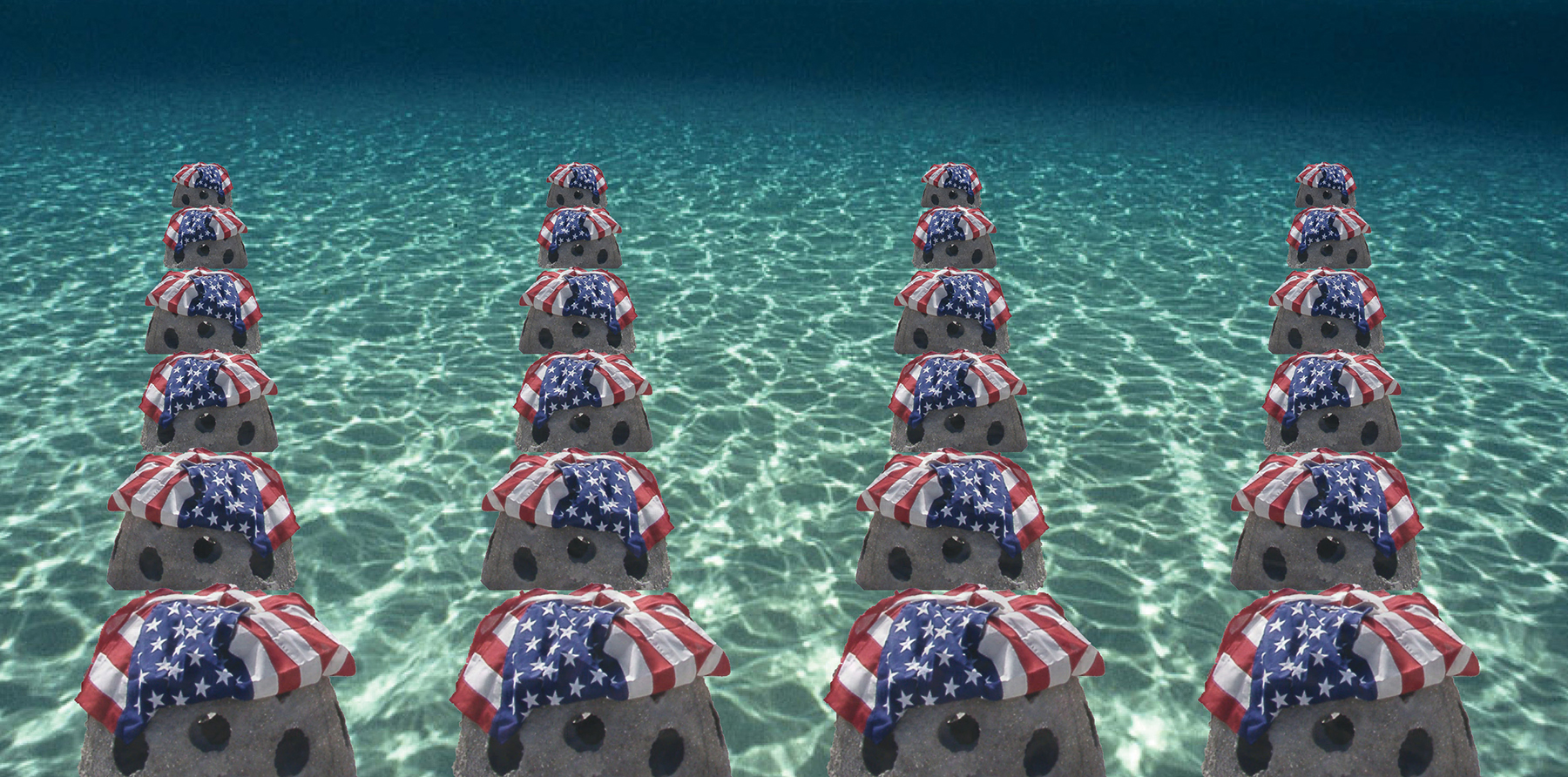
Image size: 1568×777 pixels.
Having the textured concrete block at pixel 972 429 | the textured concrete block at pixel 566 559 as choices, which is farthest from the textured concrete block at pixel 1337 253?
the textured concrete block at pixel 566 559

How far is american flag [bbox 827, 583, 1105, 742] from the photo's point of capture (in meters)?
6.66

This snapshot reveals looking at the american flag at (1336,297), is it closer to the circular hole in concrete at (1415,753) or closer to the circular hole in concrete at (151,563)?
the circular hole in concrete at (1415,753)

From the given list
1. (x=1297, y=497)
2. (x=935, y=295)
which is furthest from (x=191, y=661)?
Result: (x=935, y=295)

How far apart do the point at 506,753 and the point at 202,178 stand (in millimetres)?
18753

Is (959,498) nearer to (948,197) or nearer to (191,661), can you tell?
(191,661)

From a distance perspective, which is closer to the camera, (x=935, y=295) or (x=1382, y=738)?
(x=1382, y=738)

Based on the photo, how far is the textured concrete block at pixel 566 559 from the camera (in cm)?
931

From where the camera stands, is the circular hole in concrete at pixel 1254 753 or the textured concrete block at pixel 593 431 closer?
the circular hole in concrete at pixel 1254 753

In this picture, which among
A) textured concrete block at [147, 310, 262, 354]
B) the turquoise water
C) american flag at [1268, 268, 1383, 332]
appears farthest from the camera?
textured concrete block at [147, 310, 262, 354]

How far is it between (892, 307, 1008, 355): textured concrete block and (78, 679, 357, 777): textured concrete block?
953 cm

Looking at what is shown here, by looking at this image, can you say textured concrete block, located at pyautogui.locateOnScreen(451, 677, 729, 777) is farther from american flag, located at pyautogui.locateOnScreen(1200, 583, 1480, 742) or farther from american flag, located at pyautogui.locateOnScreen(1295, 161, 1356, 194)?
american flag, located at pyautogui.locateOnScreen(1295, 161, 1356, 194)

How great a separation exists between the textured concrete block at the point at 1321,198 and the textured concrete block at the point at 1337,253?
3.81 meters

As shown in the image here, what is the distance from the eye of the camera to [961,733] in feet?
22.4

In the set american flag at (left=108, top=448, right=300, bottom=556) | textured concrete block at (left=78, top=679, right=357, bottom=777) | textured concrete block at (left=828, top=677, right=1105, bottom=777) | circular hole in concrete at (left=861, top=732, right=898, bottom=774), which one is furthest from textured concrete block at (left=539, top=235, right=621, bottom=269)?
textured concrete block at (left=828, top=677, right=1105, bottom=777)
